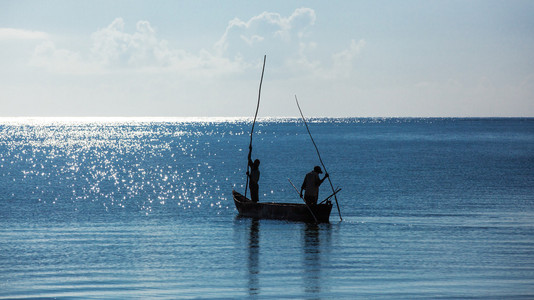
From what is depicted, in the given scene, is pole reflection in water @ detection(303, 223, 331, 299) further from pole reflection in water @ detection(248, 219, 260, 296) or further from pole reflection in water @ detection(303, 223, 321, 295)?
pole reflection in water @ detection(248, 219, 260, 296)

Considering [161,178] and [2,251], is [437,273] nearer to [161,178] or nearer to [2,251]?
[2,251]

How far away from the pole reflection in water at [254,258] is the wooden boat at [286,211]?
1.96 feet

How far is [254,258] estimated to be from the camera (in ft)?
54.4

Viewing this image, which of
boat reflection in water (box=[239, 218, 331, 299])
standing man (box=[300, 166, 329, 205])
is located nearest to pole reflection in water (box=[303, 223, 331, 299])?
boat reflection in water (box=[239, 218, 331, 299])

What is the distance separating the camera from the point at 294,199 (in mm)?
33719

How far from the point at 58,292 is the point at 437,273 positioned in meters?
7.43

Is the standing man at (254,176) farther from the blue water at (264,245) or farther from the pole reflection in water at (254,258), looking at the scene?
the blue water at (264,245)

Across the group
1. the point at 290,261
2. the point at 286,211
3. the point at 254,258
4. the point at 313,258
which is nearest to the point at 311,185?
the point at 286,211

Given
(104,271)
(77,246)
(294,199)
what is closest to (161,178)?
(294,199)

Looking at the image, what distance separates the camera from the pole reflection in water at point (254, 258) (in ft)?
43.1

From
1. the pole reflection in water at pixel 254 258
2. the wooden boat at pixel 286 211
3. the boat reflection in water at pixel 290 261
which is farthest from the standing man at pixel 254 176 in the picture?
the boat reflection in water at pixel 290 261

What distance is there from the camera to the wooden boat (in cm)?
2289

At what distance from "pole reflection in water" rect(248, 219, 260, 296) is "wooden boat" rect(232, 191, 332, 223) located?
0.60 meters

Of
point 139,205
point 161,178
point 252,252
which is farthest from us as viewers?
point 161,178
